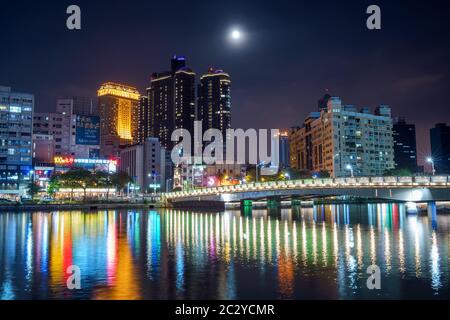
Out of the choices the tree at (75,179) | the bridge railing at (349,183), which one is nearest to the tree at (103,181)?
the tree at (75,179)

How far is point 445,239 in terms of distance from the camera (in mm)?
45344

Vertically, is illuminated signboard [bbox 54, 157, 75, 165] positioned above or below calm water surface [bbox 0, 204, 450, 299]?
above

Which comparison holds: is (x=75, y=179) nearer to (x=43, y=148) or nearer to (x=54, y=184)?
(x=54, y=184)

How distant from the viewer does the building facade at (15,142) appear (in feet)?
505

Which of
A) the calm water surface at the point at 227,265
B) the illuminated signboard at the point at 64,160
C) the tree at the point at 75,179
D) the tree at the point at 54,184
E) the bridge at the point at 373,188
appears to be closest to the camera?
the calm water surface at the point at 227,265

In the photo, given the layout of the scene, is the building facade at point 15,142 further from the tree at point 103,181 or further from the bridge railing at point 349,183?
the bridge railing at point 349,183

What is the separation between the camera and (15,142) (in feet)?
525

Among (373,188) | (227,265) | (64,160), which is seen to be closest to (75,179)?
(64,160)

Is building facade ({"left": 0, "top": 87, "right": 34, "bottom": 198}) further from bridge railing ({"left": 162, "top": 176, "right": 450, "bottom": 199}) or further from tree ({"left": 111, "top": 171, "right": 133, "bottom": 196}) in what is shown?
bridge railing ({"left": 162, "top": 176, "right": 450, "bottom": 199})

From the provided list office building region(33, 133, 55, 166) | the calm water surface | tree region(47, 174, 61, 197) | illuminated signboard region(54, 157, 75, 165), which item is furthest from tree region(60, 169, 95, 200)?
the calm water surface

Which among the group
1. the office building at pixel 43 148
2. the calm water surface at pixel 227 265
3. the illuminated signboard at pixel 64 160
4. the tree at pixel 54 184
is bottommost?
the calm water surface at pixel 227 265

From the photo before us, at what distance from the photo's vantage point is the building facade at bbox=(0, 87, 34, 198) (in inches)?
6063
